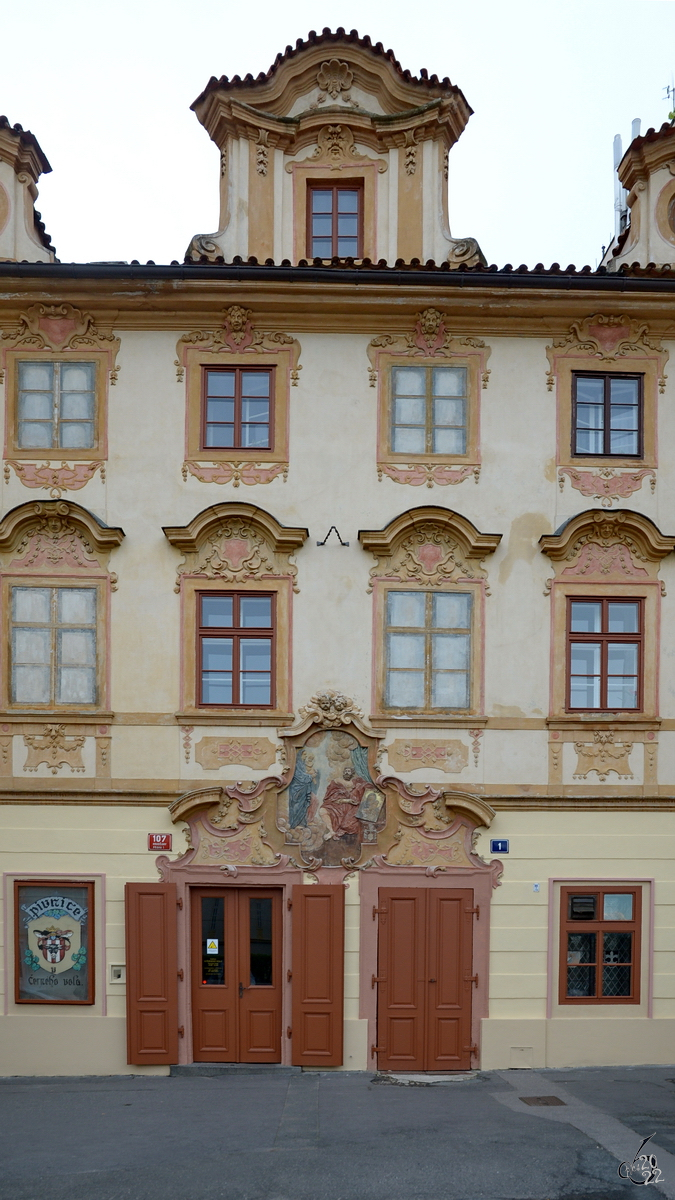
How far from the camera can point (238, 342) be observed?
1276 cm

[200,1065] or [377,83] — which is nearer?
[200,1065]

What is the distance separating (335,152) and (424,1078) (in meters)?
11.8

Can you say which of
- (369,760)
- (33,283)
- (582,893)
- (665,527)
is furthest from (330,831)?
(33,283)

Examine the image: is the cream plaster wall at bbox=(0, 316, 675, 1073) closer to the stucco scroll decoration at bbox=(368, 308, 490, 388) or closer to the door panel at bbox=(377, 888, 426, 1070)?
the stucco scroll decoration at bbox=(368, 308, 490, 388)

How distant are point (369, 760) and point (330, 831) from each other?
996 millimetres

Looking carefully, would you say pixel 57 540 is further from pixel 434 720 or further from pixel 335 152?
pixel 335 152

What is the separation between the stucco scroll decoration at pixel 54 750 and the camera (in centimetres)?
1245

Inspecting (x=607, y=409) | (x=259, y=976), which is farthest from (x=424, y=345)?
(x=259, y=976)

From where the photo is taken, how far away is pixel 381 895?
40.8 feet

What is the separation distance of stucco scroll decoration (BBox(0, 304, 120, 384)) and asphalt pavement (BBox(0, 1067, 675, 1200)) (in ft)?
28.0

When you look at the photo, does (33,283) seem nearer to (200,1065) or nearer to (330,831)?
(330,831)

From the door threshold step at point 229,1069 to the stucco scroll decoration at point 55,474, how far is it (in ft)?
23.6

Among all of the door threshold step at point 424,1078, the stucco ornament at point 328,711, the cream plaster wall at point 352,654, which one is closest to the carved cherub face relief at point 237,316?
the cream plaster wall at point 352,654

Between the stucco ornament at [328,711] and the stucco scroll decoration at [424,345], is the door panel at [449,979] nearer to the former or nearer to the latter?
the stucco ornament at [328,711]
